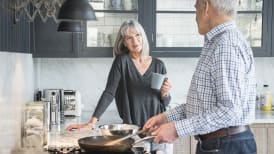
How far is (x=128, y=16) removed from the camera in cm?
340

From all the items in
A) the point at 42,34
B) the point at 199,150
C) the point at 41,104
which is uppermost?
the point at 42,34

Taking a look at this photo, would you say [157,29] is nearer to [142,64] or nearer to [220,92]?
[142,64]

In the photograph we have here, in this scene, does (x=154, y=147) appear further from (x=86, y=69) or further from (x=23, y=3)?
(x=86, y=69)

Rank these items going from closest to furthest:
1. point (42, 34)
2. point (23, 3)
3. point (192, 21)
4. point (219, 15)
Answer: point (219, 15)
point (23, 3)
point (42, 34)
point (192, 21)

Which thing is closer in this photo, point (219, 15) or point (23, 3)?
point (219, 15)

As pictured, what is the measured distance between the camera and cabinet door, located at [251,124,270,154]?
3.27 meters

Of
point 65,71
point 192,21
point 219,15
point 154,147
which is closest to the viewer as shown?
point 219,15

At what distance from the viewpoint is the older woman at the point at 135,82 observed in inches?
104

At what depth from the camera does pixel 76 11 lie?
2.04m

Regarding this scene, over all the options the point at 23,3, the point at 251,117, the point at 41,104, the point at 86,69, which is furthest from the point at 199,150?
the point at 86,69

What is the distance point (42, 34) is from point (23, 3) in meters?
1.03

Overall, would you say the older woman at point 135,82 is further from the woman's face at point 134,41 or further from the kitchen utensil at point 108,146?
the kitchen utensil at point 108,146

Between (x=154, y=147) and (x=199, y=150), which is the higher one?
(x=199, y=150)

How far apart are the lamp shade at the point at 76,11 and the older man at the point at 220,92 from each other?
1.94 ft
